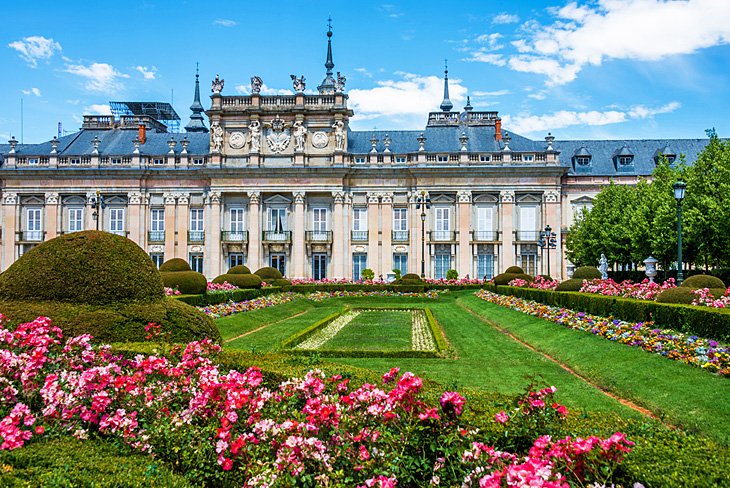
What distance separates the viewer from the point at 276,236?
47.8 meters

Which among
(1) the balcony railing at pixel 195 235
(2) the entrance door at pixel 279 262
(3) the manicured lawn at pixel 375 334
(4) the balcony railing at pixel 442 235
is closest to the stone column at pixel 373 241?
(4) the balcony railing at pixel 442 235

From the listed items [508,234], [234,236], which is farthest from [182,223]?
[508,234]

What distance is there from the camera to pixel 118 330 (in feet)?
33.6

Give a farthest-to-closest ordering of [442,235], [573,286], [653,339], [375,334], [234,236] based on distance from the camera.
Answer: [234,236], [442,235], [573,286], [375,334], [653,339]

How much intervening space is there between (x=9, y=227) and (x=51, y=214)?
11.1 feet

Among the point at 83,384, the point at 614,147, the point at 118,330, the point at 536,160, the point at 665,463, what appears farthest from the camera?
the point at 614,147

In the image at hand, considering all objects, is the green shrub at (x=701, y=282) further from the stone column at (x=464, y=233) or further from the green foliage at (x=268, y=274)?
the stone column at (x=464, y=233)

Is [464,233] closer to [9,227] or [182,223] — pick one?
[182,223]

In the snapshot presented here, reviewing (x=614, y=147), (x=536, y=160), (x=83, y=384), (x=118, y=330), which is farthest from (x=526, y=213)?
(x=83, y=384)

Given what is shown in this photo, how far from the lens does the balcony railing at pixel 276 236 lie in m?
47.7

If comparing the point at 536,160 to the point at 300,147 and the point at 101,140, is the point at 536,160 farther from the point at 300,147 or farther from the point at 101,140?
the point at 101,140

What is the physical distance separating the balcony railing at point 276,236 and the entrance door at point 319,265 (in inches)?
99.7

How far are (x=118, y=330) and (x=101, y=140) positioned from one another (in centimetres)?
4725

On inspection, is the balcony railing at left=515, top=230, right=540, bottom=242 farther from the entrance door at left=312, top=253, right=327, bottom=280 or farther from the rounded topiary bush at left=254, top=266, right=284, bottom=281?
the rounded topiary bush at left=254, top=266, right=284, bottom=281
